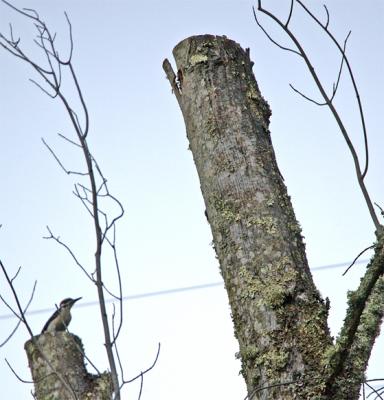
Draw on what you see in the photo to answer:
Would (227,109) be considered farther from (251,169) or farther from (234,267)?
(234,267)

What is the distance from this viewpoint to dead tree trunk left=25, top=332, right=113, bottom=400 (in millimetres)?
3846

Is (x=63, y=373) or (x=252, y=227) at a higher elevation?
(x=63, y=373)

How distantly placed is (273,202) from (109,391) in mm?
1759

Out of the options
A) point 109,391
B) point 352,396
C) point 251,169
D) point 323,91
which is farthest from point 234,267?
point 109,391

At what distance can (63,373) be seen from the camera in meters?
3.77

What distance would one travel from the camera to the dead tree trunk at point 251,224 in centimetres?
228

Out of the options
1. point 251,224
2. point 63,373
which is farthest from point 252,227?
point 63,373

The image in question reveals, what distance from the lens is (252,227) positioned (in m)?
2.51

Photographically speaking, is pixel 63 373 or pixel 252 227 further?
pixel 63 373

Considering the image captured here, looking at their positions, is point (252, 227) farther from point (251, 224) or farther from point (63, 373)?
point (63, 373)

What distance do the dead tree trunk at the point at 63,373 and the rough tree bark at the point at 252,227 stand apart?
5.18 ft

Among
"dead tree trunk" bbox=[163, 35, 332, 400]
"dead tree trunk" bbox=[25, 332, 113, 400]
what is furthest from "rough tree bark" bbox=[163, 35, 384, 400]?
"dead tree trunk" bbox=[25, 332, 113, 400]

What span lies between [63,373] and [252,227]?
67.4 inches

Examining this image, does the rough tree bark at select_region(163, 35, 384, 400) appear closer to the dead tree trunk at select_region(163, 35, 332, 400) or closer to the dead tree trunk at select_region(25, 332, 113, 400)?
the dead tree trunk at select_region(163, 35, 332, 400)
